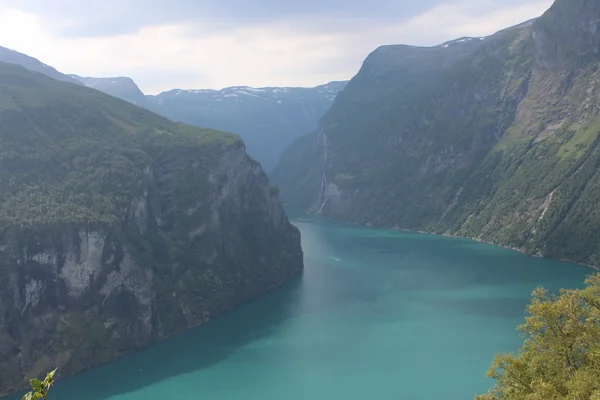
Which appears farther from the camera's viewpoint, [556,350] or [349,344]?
[349,344]

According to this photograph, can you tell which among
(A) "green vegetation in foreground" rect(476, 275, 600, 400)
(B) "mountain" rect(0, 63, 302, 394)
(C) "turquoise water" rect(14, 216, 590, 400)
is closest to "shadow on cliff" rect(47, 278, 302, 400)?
(C) "turquoise water" rect(14, 216, 590, 400)

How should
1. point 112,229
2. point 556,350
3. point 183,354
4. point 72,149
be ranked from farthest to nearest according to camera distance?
point 72,149 < point 112,229 < point 183,354 < point 556,350

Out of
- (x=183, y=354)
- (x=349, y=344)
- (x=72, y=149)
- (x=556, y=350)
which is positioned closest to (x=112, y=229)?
(x=183, y=354)

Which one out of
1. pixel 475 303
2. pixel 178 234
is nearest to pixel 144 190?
pixel 178 234

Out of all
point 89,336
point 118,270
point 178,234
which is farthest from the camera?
point 178,234

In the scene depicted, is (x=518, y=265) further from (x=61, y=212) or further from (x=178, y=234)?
(x=61, y=212)

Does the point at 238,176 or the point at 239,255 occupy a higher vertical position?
the point at 238,176

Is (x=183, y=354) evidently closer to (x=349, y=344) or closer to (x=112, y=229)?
(x=112, y=229)
